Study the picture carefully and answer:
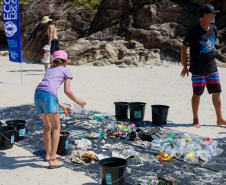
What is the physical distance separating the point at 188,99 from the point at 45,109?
5334 millimetres

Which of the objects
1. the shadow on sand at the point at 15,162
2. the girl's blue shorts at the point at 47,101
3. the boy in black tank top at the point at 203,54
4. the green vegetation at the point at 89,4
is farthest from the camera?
the green vegetation at the point at 89,4

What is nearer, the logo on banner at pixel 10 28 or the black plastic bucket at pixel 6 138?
the black plastic bucket at pixel 6 138

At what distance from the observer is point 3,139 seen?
14.3 ft

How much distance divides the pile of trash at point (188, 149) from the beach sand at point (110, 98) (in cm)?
76

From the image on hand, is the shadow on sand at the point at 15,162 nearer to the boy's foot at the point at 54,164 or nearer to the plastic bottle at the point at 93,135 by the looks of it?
the boy's foot at the point at 54,164

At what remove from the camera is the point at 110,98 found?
827cm

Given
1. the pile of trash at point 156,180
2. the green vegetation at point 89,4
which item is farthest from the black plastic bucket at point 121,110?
the green vegetation at point 89,4

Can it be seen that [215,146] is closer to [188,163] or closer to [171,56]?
[188,163]

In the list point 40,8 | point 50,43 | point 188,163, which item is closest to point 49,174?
point 188,163

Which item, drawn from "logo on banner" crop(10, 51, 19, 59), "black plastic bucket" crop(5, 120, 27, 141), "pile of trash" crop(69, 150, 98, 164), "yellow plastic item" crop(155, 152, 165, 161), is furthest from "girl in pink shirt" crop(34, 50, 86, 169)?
"logo on banner" crop(10, 51, 19, 59)

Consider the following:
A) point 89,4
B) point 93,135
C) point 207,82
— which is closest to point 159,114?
point 207,82

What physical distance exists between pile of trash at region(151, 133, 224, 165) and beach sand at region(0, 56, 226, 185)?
764 mm

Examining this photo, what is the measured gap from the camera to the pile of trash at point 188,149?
404cm

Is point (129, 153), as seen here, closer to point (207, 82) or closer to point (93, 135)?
point (93, 135)
